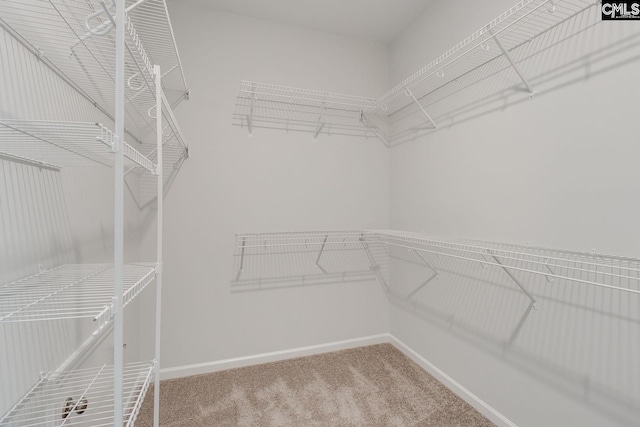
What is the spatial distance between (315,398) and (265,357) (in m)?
0.56

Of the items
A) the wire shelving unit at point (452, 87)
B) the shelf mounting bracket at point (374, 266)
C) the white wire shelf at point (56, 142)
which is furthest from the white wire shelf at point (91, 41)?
the shelf mounting bracket at point (374, 266)

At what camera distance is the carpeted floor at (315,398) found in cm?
159

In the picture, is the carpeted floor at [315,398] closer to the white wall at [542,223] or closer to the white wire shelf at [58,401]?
the white wall at [542,223]

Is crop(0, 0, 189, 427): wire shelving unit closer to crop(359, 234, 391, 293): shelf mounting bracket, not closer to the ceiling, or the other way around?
the ceiling

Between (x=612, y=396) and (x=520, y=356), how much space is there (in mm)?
357

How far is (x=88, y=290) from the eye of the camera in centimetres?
96

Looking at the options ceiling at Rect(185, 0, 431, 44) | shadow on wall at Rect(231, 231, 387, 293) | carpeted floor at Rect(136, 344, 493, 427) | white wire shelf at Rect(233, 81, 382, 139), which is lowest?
carpeted floor at Rect(136, 344, 493, 427)

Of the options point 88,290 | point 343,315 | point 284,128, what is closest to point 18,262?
point 88,290

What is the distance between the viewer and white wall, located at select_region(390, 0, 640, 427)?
3.56 ft

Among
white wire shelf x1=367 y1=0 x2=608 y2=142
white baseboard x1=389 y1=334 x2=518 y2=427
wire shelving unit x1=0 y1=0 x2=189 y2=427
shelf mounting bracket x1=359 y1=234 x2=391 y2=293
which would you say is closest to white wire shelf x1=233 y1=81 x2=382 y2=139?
white wire shelf x1=367 y1=0 x2=608 y2=142

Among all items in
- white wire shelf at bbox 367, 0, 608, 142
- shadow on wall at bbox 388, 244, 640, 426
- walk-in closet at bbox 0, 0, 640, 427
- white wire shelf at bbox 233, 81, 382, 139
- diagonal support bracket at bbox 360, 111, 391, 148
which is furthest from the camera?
diagonal support bracket at bbox 360, 111, 391, 148

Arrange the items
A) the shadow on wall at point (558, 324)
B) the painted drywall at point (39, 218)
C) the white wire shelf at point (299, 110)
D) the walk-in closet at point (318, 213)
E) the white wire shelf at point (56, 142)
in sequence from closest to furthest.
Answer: the white wire shelf at point (56, 142)
the painted drywall at point (39, 218)
the walk-in closet at point (318, 213)
the shadow on wall at point (558, 324)
the white wire shelf at point (299, 110)

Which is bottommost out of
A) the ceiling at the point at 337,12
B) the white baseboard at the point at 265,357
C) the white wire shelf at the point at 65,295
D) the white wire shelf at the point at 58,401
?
the white baseboard at the point at 265,357

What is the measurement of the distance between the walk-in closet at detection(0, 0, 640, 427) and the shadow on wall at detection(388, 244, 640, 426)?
11 millimetres
